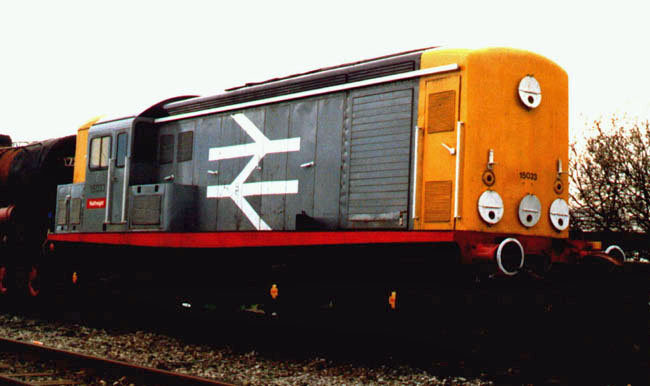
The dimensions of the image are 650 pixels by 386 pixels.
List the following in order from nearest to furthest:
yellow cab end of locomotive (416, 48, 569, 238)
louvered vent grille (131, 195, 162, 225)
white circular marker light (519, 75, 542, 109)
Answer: yellow cab end of locomotive (416, 48, 569, 238) < white circular marker light (519, 75, 542, 109) < louvered vent grille (131, 195, 162, 225)

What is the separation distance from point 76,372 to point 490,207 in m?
4.62

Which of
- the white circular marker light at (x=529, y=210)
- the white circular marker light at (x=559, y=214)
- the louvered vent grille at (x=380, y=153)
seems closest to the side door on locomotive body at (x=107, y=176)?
the louvered vent grille at (x=380, y=153)

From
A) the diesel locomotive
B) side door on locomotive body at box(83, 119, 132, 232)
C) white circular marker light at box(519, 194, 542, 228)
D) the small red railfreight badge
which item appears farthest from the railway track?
white circular marker light at box(519, 194, 542, 228)

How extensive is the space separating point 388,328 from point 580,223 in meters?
22.4

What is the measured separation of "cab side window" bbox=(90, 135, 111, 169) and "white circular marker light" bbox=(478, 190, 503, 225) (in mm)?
6583

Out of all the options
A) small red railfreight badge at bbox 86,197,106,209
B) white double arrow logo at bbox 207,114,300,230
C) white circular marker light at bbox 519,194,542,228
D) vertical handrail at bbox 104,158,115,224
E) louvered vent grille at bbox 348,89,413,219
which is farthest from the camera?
small red railfreight badge at bbox 86,197,106,209

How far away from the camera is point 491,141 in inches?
309

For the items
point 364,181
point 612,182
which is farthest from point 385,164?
point 612,182

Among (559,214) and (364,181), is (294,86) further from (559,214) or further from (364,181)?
(559,214)

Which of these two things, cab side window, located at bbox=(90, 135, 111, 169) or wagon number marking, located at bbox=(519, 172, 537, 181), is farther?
cab side window, located at bbox=(90, 135, 111, 169)

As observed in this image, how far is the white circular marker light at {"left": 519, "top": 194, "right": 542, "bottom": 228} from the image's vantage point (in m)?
7.97

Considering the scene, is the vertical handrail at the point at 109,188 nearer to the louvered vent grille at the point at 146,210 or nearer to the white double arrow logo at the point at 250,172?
the louvered vent grille at the point at 146,210

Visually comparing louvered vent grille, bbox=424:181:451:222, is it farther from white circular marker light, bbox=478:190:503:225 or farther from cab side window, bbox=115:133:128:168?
cab side window, bbox=115:133:128:168

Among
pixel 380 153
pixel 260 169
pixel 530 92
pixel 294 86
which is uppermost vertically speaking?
pixel 294 86
